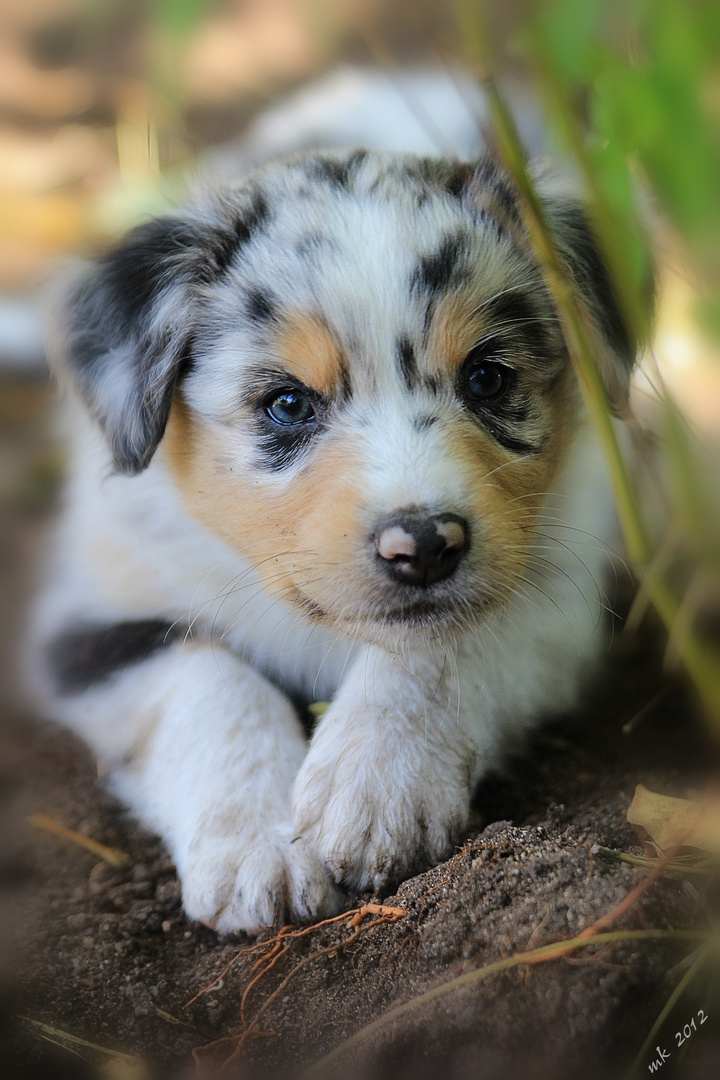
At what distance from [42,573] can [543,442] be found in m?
1.81

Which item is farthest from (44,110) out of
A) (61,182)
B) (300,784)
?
(300,784)

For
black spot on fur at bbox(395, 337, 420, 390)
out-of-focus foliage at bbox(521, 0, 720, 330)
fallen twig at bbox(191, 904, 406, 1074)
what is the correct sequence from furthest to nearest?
black spot on fur at bbox(395, 337, 420, 390), fallen twig at bbox(191, 904, 406, 1074), out-of-focus foliage at bbox(521, 0, 720, 330)

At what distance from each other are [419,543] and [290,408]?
50 centimetres

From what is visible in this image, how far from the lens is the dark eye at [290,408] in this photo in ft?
6.40

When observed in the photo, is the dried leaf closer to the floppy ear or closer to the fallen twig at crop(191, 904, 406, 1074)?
the fallen twig at crop(191, 904, 406, 1074)

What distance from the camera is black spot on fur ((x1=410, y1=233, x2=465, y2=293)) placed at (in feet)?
6.08

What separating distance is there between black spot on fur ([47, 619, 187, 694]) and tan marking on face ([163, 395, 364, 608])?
33 cm

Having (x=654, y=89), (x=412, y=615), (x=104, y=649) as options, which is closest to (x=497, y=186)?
(x=654, y=89)

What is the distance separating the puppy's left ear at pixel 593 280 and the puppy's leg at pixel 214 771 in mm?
1043

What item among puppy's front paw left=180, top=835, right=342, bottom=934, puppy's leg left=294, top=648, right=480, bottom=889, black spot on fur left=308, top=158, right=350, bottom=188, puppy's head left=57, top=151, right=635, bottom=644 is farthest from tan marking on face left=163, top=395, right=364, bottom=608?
black spot on fur left=308, top=158, right=350, bottom=188

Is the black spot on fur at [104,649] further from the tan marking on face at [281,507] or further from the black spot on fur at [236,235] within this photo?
the black spot on fur at [236,235]

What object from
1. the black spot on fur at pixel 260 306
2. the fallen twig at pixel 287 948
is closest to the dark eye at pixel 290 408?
the black spot on fur at pixel 260 306

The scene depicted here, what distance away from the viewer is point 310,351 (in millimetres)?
1865

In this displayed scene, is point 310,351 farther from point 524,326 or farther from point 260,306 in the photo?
point 524,326
